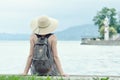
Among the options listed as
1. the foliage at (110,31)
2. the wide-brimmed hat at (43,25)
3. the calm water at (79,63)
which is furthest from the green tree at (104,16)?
the wide-brimmed hat at (43,25)

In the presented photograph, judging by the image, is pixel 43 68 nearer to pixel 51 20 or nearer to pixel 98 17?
pixel 51 20

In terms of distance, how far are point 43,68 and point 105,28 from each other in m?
102

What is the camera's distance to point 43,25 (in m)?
7.32

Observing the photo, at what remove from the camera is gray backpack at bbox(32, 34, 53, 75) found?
6961 mm

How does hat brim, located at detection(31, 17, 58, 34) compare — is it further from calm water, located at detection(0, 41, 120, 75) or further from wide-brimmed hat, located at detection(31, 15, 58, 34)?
calm water, located at detection(0, 41, 120, 75)

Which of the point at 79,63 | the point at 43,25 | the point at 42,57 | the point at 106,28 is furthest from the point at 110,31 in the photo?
the point at 42,57

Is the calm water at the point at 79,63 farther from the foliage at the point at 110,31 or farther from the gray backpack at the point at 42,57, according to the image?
the foliage at the point at 110,31

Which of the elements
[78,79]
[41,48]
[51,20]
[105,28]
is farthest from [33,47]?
[105,28]

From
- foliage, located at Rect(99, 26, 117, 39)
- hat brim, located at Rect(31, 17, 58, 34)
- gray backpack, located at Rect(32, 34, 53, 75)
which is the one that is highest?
foliage, located at Rect(99, 26, 117, 39)

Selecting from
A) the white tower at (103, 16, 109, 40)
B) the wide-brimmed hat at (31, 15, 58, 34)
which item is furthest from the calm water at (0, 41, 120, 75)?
the white tower at (103, 16, 109, 40)

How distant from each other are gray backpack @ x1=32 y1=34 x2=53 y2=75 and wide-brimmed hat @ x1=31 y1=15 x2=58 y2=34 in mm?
192

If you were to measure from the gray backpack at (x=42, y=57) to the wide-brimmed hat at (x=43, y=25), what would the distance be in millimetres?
192

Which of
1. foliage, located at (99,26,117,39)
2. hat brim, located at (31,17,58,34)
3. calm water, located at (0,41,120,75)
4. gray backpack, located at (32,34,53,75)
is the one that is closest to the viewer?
gray backpack, located at (32,34,53,75)

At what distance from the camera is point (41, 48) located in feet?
22.9
